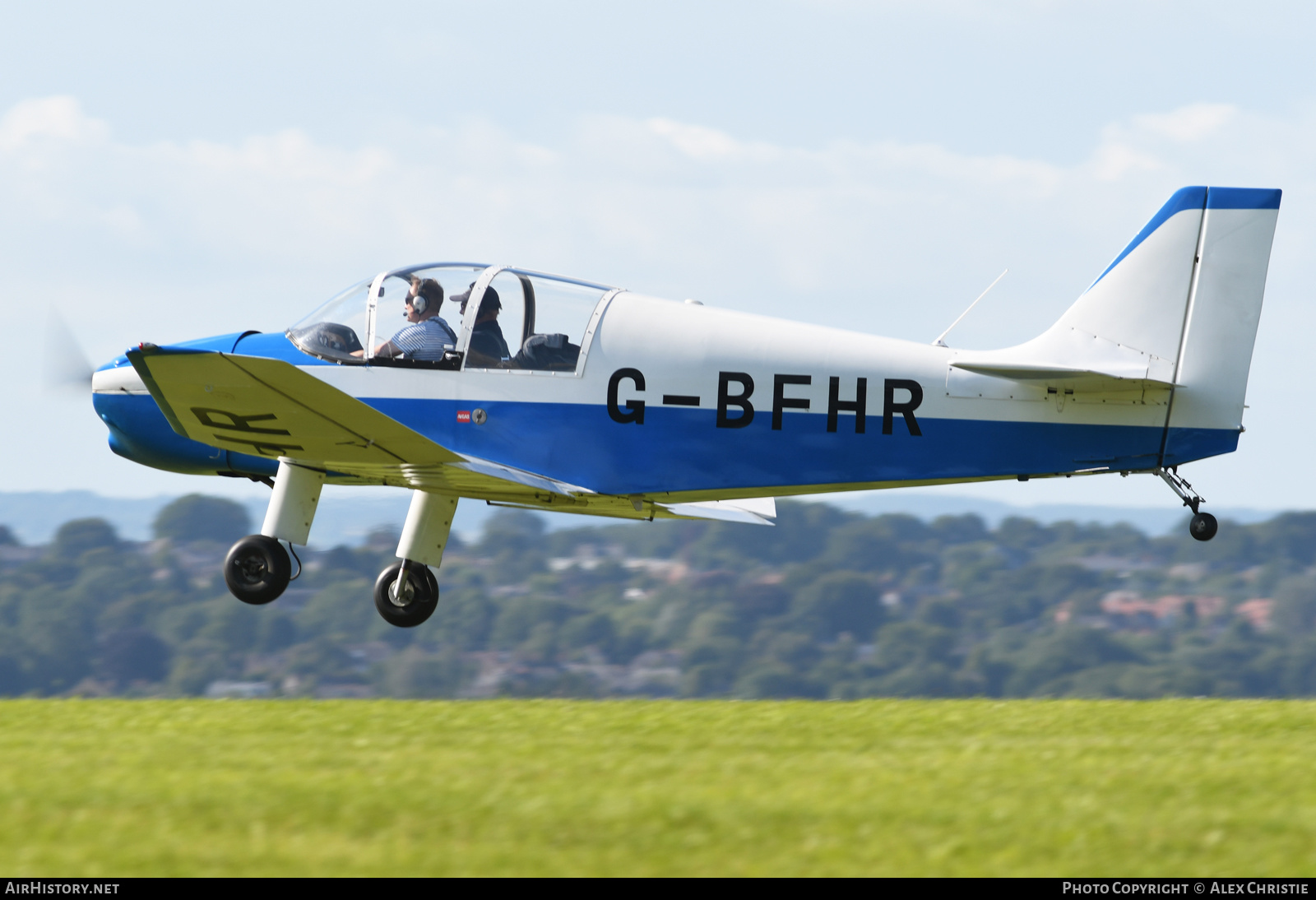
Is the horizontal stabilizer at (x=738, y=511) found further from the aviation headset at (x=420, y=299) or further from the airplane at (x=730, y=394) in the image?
the aviation headset at (x=420, y=299)

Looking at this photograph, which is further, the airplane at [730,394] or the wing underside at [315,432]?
the airplane at [730,394]

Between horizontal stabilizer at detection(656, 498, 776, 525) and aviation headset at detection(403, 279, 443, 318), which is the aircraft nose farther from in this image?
horizontal stabilizer at detection(656, 498, 776, 525)

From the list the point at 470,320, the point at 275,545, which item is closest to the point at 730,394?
the point at 470,320

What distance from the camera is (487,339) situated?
10438mm

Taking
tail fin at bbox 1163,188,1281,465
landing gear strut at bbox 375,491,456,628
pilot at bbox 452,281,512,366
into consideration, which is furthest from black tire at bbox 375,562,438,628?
tail fin at bbox 1163,188,1281,465

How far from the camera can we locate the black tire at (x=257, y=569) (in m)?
10.4

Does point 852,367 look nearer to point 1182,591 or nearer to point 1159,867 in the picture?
point 1159,867

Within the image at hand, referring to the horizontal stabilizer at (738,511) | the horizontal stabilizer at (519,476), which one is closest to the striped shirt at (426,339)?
the horizontal stabilizer at (519,476)

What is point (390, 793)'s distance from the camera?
6.21m

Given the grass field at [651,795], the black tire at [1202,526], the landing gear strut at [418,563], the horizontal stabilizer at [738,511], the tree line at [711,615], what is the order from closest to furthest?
the grass field at [651,795]
the black tire at [1202,526]
the landing gear strut at [418,563]
the horizontal stabilizer at [738,511]
the tree line at [711,615]

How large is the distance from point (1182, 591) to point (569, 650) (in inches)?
2260

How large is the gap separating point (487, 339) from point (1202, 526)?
16.7 ft

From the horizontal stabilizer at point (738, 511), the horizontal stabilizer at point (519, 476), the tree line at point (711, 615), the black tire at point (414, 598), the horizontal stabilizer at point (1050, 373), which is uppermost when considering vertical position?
the horizontal stabilizer at point (1050, 373)

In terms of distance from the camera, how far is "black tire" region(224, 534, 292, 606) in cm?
1043
